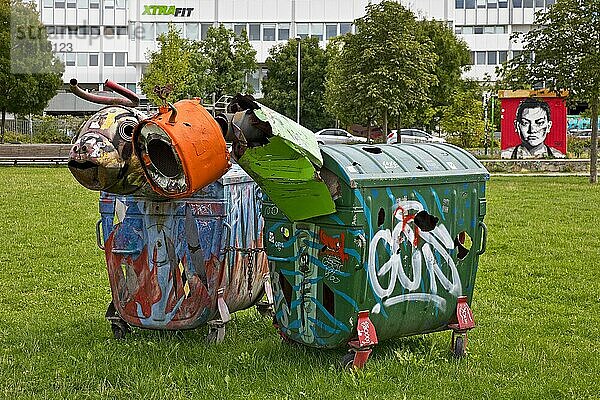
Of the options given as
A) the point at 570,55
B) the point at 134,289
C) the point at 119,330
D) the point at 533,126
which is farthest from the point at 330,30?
the point at 134,289

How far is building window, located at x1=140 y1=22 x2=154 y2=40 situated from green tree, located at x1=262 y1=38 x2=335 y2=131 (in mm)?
10579

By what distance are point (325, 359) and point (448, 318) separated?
94 cm

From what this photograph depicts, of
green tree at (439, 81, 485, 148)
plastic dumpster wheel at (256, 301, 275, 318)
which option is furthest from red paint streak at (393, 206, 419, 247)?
green tree at (439, 81, 485, 148)

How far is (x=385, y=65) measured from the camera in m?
30.8

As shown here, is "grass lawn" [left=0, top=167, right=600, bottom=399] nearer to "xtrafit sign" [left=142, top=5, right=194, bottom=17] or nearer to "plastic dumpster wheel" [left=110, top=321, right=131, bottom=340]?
"plastic dumpster wheel" [left=110, top=321, right=131, bottom=340]

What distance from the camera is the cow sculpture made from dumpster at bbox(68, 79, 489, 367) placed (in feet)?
19.7

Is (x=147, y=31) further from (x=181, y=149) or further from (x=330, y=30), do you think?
(x=181, y=149)

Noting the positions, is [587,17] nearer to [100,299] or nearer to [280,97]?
[100,299]

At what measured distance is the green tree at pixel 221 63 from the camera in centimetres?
4938

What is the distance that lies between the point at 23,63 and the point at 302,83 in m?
16.5

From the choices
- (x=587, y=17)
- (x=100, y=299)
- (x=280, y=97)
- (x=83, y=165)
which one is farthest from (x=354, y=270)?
(x=280, y=97)

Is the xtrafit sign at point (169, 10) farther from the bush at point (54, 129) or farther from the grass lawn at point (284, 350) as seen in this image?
the grass lawn at point (284, 350)

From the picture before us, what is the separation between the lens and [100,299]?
948cm

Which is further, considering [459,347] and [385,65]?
[385,65]
